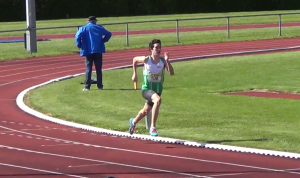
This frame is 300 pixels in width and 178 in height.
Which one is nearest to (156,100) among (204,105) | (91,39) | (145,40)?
(204,105)

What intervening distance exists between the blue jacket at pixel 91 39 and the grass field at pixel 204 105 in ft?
3.61

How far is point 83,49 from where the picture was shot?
19.8 m

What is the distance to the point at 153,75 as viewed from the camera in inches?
481

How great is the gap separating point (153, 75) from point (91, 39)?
7778 mm

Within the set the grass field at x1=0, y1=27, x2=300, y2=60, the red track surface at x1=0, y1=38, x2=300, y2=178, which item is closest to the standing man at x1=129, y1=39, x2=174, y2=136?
the red track surface at x1=0, y1=38, x2=300, y2=178

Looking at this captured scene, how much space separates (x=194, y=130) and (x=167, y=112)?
7.88 ft

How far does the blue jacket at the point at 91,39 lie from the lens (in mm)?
19688

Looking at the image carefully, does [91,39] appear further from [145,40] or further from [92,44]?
[145,40]

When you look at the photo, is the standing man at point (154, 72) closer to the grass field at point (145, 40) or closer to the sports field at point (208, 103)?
the sports field at point (208, 103)

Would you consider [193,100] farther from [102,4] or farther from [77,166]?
[102,4]

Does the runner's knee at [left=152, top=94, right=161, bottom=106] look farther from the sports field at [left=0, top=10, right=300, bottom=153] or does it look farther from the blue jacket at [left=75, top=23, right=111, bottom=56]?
the blue jacket at [left=75, top=23, right=111, bottom=56]

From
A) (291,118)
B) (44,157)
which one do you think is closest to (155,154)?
(44,157)

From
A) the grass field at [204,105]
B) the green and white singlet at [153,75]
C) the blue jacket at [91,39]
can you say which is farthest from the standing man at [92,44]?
the green and white singlet at [153,75]

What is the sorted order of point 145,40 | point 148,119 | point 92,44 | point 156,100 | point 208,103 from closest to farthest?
point 156,100 → point 148,119 → point 208,103 → point 92,44 → point 145,40
